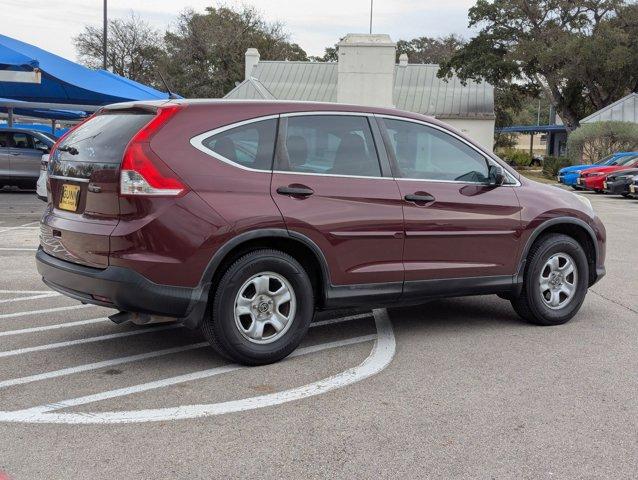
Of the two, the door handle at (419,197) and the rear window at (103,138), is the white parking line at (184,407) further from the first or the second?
the rear window at (103,138)

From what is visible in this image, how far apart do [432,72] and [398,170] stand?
5357 cm

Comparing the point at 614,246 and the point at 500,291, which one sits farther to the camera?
the point at 614,246

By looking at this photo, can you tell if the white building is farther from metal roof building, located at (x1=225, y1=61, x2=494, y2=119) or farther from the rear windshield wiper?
the rear windshield wiper

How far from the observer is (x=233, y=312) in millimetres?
4789

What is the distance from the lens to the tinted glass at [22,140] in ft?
67.1

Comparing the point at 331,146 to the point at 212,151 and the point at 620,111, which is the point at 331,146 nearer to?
the point at 212,151

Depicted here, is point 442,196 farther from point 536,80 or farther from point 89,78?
point 536,80

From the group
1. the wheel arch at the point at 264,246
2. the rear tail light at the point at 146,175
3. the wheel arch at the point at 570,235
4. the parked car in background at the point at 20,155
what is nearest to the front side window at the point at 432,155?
the wheel arch at the point at 570,235

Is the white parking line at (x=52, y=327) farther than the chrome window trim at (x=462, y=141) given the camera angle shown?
Yes

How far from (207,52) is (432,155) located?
5963 cm

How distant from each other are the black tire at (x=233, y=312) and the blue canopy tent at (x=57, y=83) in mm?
11656

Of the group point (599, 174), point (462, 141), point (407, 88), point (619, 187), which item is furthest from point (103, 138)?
point (407, 88)

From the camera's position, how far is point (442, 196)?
18.4ft

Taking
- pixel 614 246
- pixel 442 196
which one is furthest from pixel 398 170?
pixel 614 246
